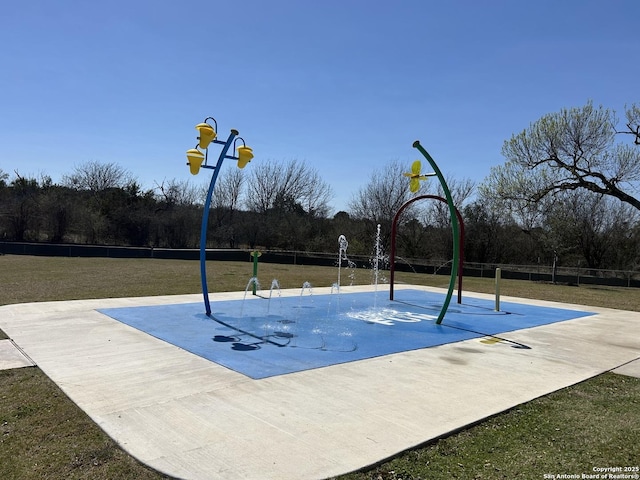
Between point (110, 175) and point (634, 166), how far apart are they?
35.1 meters

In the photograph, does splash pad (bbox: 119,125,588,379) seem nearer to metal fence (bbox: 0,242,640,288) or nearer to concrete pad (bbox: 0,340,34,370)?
concrete pad (bbox: 0,340,34,370)

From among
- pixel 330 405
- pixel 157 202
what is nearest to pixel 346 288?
pixel 330 405

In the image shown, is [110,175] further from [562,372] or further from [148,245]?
[562,372]

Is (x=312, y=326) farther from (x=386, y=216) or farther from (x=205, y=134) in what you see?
(x=386, y=216)

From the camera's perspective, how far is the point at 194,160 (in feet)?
27.3

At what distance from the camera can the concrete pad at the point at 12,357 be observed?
543 centimetres

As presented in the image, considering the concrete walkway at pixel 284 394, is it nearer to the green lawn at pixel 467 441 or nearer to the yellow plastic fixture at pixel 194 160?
the green lawn at pixel 467 441

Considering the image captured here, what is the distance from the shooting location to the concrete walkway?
338 centimetres

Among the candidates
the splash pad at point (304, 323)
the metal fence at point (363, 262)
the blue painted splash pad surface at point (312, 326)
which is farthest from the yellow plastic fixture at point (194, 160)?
the metal fence at point (363, 262)

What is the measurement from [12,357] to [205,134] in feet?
14.8

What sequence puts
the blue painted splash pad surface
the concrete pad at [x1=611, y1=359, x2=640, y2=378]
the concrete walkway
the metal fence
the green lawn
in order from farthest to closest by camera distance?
1. the metal fence
2. the blue painted splash pad surface
3. the concrete pad at [x1=611, y1=359, x2=640, y2=378]
4. the concrete walkway
5. the green lawn

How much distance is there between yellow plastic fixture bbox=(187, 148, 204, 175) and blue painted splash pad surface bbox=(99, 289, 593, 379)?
2.71 meters

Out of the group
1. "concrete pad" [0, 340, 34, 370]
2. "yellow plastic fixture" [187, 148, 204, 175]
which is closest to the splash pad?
"yellow plastic fixture" [187, 148, 204, 175]

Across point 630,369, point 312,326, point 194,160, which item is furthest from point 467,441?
point 194,160
